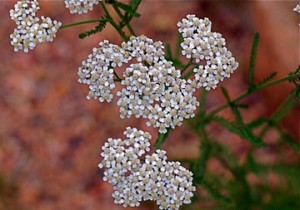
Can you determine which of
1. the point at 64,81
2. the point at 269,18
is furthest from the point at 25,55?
the point at 269,18

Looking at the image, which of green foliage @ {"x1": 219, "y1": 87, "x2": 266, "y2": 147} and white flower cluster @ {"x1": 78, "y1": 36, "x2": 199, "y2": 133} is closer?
white flower cluster @ {"x1": 78, "y1": 36, "x2": 199, "y2": 133}

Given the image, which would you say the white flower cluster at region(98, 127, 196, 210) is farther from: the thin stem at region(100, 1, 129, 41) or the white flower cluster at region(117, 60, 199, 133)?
the thin stem at region(100, 1, 129, 41)

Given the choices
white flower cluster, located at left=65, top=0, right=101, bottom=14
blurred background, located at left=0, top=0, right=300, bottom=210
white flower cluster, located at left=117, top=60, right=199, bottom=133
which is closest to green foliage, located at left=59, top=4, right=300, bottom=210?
white flower cluster, located at left=65, top=0, right=101, bottom=14

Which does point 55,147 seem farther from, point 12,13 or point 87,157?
point 12,13

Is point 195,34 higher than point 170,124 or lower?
higher

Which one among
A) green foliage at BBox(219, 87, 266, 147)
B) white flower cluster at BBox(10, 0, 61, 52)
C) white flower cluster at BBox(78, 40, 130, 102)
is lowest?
green foliage at BBox(219, 87, 266, 147)

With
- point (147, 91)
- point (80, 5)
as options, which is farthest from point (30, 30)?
point (147, 91)

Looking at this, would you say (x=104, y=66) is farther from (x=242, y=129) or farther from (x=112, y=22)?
(x=242, y=129)
